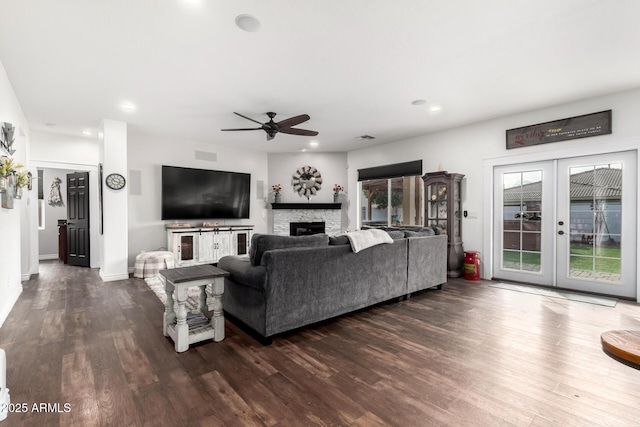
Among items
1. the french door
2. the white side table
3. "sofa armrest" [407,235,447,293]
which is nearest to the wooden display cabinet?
the french door

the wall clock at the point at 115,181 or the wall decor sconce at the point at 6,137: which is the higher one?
the wall decor sconce at the point at 6,137

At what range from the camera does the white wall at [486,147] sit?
3.91 meters

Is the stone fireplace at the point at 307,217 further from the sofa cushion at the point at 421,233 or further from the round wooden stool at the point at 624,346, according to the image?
the round wooden stool at the point at 624,346

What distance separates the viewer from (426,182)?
5.59 meters

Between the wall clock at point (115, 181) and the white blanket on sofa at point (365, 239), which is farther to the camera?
the wall clock at point (115, 181)

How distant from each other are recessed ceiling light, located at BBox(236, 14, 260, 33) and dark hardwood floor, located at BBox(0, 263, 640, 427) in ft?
8.86

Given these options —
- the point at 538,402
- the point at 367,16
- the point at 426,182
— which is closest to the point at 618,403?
the point at 538,402

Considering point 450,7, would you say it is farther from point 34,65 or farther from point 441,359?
point 34,65

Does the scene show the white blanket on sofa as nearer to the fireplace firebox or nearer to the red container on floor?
the red container on floor

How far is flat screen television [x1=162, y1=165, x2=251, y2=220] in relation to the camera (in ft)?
20.2

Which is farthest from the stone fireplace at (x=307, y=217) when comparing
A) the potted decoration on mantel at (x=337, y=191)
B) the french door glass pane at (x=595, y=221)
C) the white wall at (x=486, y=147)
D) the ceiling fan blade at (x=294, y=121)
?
the french door glass pane at (x=595, y=221)

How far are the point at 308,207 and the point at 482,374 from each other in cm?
577

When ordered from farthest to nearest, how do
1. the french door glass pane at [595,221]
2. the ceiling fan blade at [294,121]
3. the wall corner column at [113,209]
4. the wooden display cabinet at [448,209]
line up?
the wooden display cabinet at [448,209], the wall corner column at [113,209], the ceiling fan blade at [294,121], the french door glass pane at [595,221]

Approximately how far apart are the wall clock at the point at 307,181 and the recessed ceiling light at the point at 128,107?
12.8 ft
